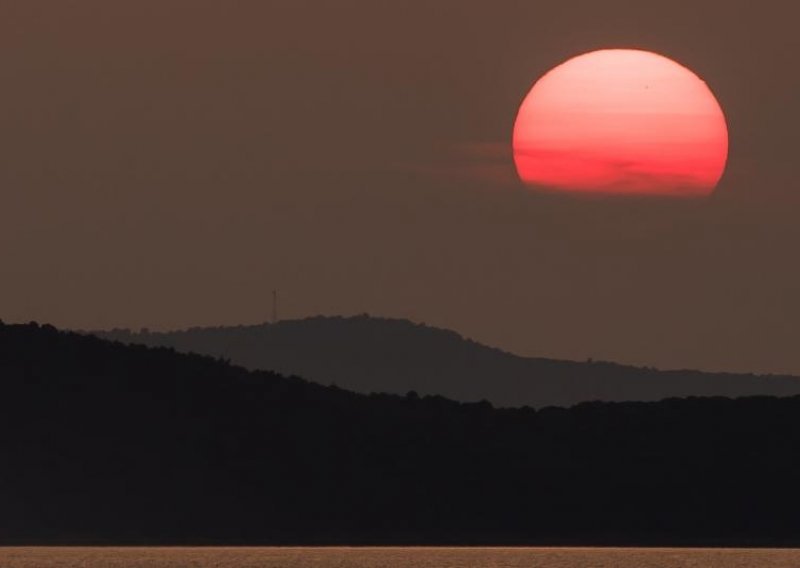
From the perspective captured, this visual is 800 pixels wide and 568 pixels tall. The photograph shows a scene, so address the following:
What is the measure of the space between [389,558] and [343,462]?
2509cm

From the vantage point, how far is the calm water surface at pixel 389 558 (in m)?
86.8

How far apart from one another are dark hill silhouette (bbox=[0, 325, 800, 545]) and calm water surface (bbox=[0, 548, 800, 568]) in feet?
24.8

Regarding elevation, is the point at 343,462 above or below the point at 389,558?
above

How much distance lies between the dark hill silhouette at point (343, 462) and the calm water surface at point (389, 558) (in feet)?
24.8

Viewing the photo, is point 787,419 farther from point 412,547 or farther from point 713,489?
point 412,547

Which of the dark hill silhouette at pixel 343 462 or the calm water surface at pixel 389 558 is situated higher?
the dark hill silhouette at pixel 343 462

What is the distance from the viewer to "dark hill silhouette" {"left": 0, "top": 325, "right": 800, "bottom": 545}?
110 metres

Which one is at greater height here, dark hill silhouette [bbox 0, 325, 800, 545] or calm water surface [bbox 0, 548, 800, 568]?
dark hill silhouette [bbox 0, 325, 800, 545]

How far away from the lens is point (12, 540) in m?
105

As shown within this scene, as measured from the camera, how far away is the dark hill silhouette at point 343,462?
360 feet

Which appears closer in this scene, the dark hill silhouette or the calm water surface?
the calm water surface

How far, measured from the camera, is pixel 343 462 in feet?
385

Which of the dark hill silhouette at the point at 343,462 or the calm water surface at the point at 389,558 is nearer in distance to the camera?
the calm water surface at the point at 389,558

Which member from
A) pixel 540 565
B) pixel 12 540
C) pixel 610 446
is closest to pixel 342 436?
pixel 610 446
